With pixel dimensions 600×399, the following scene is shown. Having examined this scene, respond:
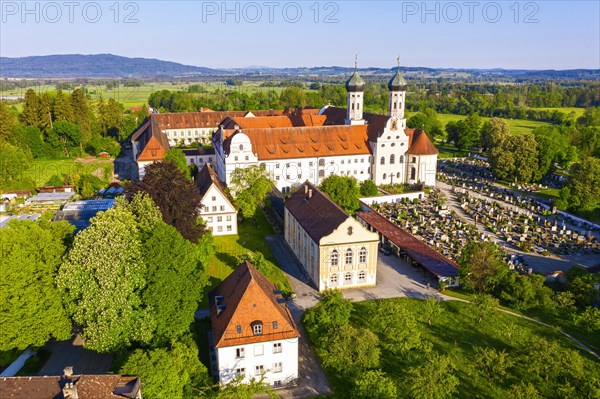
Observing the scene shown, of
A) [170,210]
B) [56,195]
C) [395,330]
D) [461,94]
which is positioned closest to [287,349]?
[395,330]

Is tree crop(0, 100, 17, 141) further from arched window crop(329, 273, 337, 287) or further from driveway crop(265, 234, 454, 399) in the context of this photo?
arched window crop(329, 273, 337, 287)

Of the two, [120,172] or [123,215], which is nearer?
[123,215]

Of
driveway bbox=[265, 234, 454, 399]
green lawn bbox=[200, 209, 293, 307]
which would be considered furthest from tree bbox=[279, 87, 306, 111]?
driveway bbox=[265, 234, 454, 399]

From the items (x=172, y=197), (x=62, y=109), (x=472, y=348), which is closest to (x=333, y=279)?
(x=472, y=348)

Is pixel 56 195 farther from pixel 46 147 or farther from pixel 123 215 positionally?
pixel 123 215

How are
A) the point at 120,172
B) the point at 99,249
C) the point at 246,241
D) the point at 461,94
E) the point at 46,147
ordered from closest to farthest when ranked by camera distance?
the point at 99,249 < the point at 246,241 < the point at 120,172 < the point at 46,147 < the point at 461,94
